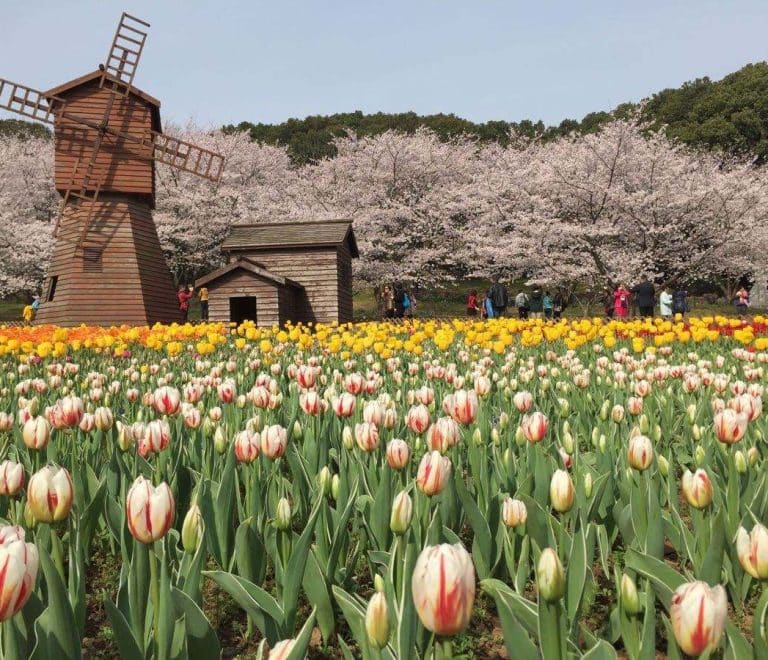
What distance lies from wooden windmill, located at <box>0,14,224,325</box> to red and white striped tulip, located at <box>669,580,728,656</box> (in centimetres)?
2082

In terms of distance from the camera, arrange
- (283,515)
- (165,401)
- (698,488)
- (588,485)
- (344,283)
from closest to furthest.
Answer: (698,488), (283,515), (588,485), (165,401), (344,283)

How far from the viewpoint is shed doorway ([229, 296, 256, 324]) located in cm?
2200

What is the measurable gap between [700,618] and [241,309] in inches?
896

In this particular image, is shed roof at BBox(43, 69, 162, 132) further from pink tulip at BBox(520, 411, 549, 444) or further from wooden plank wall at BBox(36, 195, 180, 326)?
pink tulip at BBox(520, 411, 549, 444)

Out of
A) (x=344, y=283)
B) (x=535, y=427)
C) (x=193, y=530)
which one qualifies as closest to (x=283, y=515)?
(x=193, y=530)

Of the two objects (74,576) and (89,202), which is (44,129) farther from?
(74,576)

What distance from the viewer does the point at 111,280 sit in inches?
804

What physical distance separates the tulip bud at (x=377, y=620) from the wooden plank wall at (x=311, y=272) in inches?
854

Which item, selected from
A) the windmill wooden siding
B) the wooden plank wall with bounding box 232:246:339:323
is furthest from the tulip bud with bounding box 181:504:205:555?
the windmill wooden siding

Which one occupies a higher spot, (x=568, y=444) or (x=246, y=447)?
(x=246, y=447)

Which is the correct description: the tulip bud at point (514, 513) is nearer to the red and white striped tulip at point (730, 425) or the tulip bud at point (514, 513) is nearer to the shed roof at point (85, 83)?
the red and white striped tulip at point (730, 425)

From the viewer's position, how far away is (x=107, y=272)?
67.1ft

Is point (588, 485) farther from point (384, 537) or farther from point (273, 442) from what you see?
point (273, 442)

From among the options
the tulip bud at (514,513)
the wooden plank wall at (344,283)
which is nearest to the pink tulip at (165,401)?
the tulip bud at (514,513)
